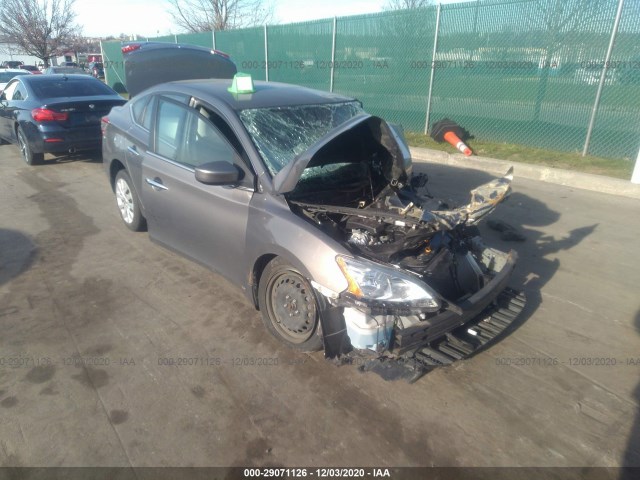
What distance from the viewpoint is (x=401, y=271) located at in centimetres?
277

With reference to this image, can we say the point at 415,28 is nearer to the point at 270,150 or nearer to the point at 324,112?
the point at 324,112

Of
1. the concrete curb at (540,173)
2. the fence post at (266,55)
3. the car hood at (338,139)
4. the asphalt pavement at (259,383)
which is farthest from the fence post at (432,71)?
the car hood at (338,139)

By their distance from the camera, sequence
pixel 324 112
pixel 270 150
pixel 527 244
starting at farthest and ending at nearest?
pixel 527 244 < pixel 324 112 < pixel 270 150

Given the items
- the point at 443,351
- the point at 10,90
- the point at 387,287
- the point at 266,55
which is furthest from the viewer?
the point at 266,55

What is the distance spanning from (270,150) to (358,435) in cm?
212

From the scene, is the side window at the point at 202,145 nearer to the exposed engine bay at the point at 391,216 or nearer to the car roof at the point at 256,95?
the car roof at the point at 256,95

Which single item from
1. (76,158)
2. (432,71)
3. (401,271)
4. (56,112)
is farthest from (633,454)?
(76,158)

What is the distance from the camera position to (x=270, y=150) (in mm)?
3500

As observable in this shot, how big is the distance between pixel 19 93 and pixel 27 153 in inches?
48.5

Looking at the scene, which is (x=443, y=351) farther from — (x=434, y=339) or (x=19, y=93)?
(x=19, y=93)

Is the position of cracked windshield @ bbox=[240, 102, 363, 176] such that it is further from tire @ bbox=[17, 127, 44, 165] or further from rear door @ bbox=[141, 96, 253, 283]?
tire @ bbox=[17, 127, 44, 165]

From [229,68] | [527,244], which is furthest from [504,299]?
[229,68]

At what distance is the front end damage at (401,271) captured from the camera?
2.73 m

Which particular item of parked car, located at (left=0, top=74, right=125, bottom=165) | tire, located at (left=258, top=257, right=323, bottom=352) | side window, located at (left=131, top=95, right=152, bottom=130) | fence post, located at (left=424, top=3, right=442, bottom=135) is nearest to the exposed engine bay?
tire, located at (left=258, top=257, right=323, bottom=352)
